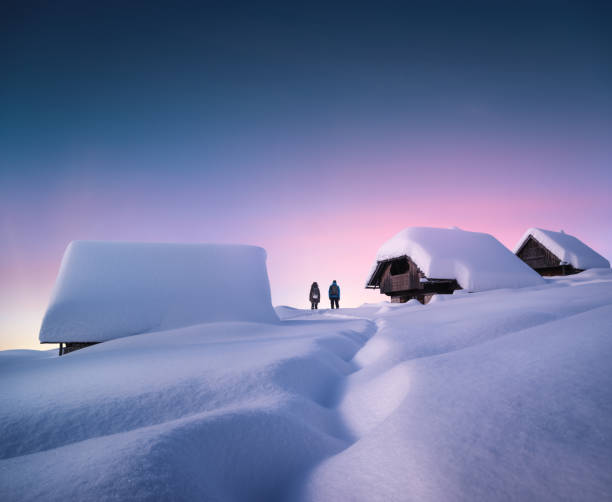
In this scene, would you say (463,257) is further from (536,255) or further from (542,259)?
(536,255)

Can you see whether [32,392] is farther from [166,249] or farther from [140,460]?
[166,249]

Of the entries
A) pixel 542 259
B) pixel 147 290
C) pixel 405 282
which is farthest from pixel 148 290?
pixel 542 259

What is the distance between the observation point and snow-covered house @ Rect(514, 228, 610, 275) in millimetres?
15883

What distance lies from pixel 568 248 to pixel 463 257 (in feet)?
31.4

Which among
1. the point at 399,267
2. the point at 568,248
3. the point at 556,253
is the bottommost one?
the point at 399,267

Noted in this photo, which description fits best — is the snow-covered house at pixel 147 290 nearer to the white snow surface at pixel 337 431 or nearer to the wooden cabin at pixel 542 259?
the white snow surface at pixel 337 431

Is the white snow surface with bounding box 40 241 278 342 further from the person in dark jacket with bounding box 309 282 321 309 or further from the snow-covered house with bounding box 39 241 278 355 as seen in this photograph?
the person in dark jacket with bounding box 309 282 321 309

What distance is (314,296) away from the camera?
15.9 metres

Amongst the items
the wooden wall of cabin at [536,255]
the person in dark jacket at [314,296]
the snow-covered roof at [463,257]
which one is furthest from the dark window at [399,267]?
the wooden wall of cabin at [536,255]

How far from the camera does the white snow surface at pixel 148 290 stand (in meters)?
5.96

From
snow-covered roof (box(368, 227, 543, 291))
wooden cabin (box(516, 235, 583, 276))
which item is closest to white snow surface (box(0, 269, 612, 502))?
snow-covered roof (box(368, 227, 543, 291))

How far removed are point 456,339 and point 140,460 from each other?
250cm

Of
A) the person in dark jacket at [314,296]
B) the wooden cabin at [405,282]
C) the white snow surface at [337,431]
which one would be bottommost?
the person in dark jacket at [314,296]

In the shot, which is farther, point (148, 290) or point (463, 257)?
point (463, 257)
